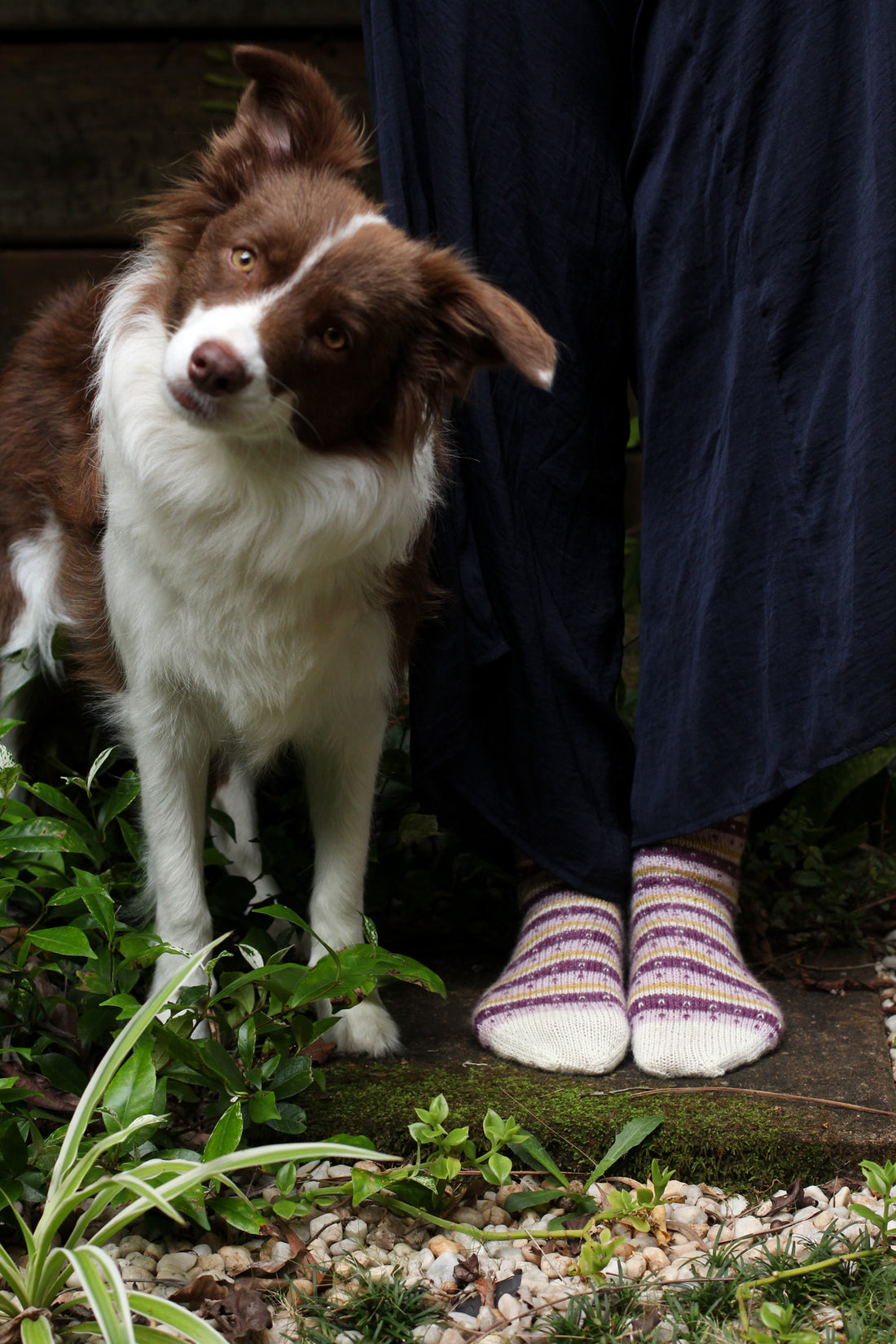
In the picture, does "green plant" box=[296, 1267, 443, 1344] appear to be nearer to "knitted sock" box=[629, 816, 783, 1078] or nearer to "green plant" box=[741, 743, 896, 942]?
"knitted sock" box=[629, 816, 783, 1078]

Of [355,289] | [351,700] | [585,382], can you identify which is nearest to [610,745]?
[351,700]

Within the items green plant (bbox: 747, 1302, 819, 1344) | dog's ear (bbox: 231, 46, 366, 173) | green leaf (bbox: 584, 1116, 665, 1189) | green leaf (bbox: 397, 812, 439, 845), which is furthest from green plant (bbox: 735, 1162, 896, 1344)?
dog's ear (bbox: 231, 46, 366, 173)

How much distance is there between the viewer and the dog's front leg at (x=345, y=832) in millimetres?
2154

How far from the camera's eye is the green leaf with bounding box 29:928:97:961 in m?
1.70

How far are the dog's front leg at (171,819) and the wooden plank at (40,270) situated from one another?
174 cm

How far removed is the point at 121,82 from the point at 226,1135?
9.10 feet

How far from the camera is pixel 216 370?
1624 millimetres

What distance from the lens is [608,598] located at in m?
2.33

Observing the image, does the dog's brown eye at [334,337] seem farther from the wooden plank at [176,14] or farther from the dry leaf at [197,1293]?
the wooden plank at [176,14]

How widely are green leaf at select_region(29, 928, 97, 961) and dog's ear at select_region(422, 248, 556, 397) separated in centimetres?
97

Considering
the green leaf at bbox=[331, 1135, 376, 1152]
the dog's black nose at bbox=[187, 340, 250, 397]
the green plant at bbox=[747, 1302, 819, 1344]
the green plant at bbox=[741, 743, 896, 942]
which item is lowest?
the green plant at bbox=[741, 743, 896, 942]

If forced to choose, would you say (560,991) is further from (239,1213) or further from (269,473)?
(269,473)

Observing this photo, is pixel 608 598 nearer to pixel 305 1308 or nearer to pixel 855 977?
pixel 855 977

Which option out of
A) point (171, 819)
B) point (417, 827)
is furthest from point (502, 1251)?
point (417, 827)
